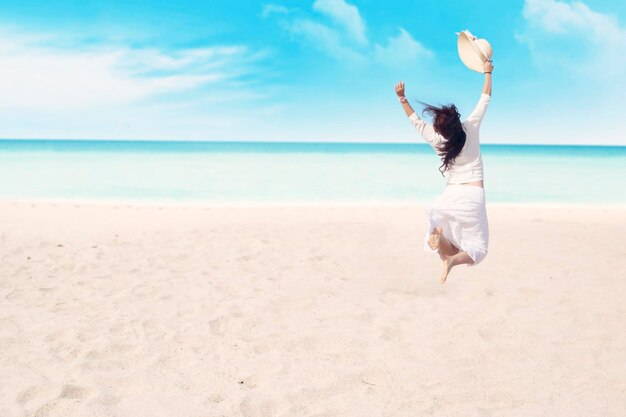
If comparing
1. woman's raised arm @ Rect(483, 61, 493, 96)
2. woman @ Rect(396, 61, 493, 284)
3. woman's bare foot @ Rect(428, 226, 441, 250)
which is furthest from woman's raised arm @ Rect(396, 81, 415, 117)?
woman's bare foot @ Rect(428, 226, 441, 250)

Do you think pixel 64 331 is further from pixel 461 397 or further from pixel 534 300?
pixel 534 300

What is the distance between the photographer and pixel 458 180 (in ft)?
13.9

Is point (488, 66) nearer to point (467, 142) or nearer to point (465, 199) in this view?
point (467, 142)

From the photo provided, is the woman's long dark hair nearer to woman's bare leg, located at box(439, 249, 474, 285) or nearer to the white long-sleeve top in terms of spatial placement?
the white long-sleeve top

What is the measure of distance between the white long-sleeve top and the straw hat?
0.24 metres

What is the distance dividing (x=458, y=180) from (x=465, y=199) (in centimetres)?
15

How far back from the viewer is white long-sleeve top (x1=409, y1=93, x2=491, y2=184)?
13.2 feet

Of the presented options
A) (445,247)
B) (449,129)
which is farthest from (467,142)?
(445,247)

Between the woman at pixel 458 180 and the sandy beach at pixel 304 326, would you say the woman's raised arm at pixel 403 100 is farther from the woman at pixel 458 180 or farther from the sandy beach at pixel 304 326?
the sandy beach at pixel 304 326

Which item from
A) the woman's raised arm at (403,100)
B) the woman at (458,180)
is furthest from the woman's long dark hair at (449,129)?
the woman's raised arm at (403,100)

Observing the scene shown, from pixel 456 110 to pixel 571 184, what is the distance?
2506cm

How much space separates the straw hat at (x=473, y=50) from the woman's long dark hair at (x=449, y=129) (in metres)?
0.41

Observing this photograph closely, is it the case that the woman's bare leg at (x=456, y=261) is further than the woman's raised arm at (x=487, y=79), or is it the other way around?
the woman's bare leg at (x=456, y=261)

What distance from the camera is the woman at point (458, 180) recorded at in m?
3.98
